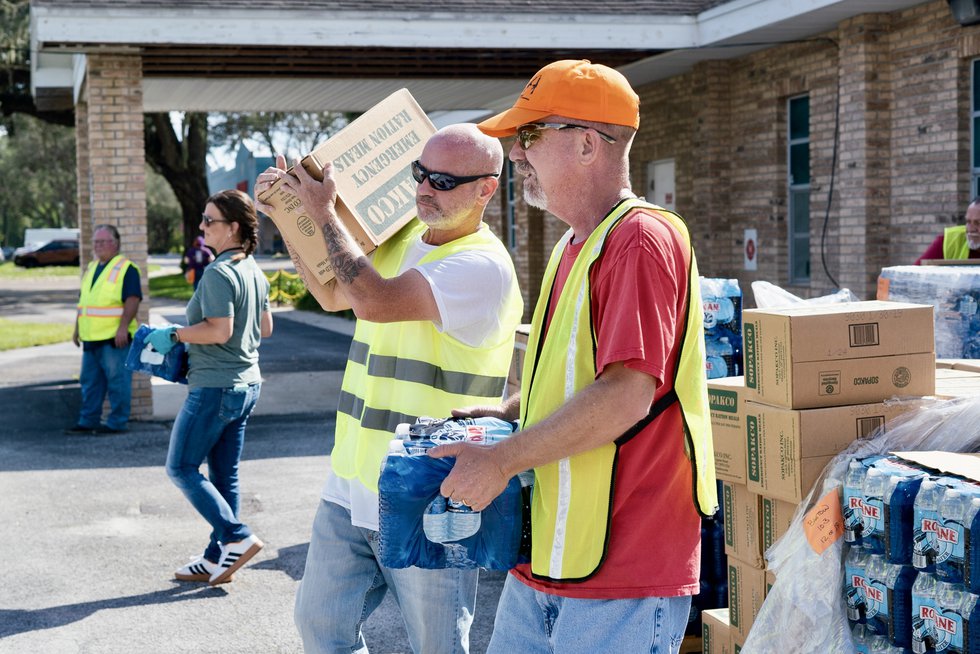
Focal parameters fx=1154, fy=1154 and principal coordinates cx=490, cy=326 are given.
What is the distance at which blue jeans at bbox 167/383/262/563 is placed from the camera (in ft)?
19.6

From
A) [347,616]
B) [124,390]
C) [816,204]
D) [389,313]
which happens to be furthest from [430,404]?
[816,204]

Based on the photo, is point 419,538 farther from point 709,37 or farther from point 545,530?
point 709,37

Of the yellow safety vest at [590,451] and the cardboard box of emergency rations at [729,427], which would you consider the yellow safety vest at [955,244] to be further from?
the yellow safety vest at [590,451]

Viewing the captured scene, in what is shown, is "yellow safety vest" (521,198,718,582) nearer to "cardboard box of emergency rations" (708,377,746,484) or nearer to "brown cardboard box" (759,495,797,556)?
"brown cardboard box" (759,495,797,556)

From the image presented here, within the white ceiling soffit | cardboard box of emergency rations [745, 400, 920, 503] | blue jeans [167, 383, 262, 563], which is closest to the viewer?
cardboard box of emergency rations [745, 400, 920, 503]

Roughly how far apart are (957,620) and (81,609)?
433 cm

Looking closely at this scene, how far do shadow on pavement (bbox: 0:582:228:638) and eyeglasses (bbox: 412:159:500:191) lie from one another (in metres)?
3.50

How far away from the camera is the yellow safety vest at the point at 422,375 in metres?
3.36

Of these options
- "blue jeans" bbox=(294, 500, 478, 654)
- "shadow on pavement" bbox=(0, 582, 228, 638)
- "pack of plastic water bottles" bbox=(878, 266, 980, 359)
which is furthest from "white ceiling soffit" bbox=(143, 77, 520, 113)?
"blue jeans" bbox=(294, 500, 478, 654)

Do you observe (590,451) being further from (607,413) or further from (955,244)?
(955,244)

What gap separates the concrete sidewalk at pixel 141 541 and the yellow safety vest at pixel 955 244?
11.9ft

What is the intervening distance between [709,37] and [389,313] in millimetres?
10237

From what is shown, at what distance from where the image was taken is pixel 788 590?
11.9 feet

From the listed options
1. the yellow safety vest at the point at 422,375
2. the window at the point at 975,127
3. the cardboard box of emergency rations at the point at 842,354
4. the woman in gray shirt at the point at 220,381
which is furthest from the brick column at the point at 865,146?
the yellow safety vest at the point at 422,375
